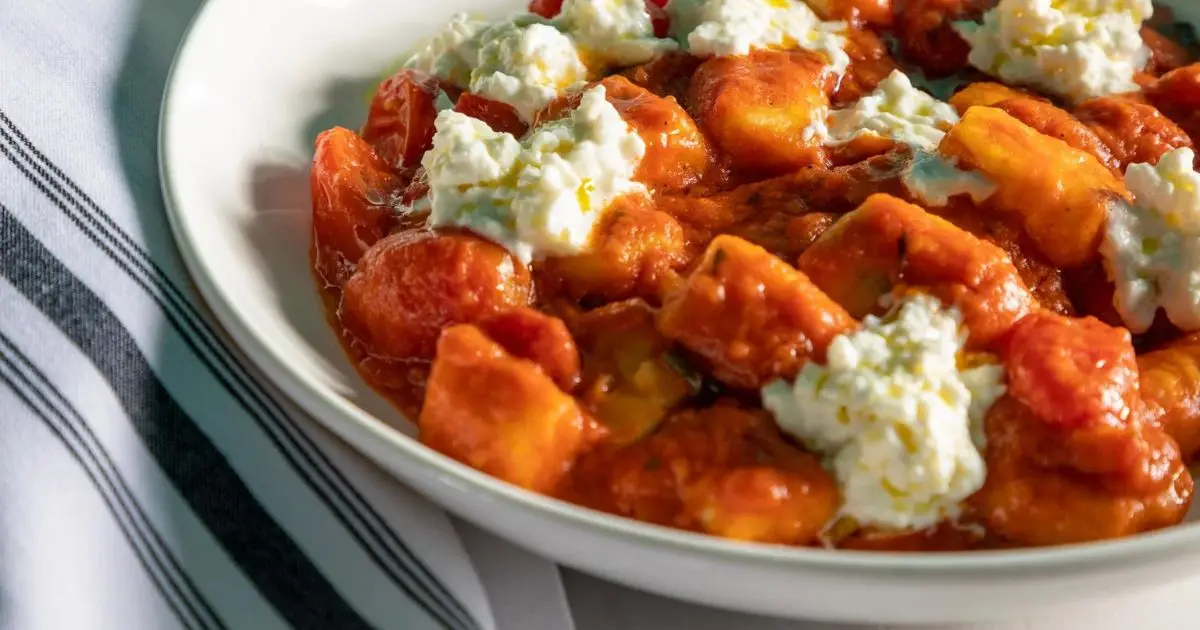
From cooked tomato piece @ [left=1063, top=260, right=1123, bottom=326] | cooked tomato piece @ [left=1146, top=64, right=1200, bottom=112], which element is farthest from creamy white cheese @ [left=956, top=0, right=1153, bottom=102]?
cooked tomato piece @ [left=1063, top=260, right=1123, bottom=326]

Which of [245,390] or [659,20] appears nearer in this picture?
[245,390]

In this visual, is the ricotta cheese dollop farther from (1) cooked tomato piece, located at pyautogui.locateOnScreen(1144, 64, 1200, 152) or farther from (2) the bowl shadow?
(1) cooked tomato piece, located at pyautogui.locateOnScreen(1144, 64, 1200, 152)

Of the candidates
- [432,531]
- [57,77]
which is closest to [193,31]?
[57,77]

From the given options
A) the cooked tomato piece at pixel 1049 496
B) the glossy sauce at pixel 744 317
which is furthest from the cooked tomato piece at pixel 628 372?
the cooked tomato piece at pixel 1049 496

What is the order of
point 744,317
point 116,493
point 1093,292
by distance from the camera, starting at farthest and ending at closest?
point 1093,292 → point 744,317 → point 116,493

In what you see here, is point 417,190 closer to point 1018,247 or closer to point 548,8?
point 548,8

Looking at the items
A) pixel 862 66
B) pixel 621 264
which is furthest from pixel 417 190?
pixel 862 66
